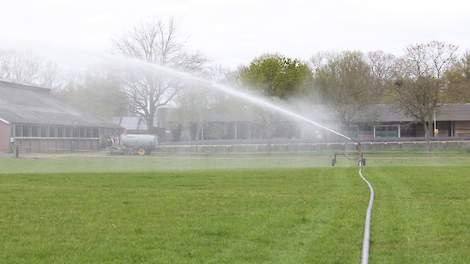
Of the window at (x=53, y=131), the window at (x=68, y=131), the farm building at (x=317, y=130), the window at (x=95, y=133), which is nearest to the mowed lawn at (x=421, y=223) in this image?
the farm building at (x=317, y=130)

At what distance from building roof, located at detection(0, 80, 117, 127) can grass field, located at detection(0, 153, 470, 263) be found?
58864 mm

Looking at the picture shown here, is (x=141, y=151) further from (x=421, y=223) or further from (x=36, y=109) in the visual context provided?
(x=421, y=223)

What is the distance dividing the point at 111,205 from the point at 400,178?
43.9 ft

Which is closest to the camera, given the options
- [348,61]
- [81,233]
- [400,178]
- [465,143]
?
[81,233]

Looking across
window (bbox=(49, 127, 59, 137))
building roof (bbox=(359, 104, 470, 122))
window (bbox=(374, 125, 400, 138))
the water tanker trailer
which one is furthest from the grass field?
window (bbox=(374, 125, 400, 138))

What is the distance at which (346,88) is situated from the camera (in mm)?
74000

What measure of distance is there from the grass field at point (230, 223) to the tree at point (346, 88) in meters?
50.1

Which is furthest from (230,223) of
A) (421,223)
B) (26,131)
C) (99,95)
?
Answer: (99,95)

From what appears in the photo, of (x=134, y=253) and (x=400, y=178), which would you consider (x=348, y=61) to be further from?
(x=134, y=253)

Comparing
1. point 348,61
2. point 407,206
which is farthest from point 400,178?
point 348,61

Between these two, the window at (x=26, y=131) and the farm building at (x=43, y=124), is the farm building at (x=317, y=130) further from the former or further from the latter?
the window at (x=26, y=131)

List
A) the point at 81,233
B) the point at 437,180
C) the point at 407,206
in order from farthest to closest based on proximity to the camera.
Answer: the point at 437,180
the point at 407,206
the point at 81,233

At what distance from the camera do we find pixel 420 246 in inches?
429

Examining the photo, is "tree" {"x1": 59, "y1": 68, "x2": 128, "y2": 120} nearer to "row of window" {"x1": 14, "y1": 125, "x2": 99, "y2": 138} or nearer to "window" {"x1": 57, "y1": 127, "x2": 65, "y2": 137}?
"row of window" {"x1": 14, "y1": 125, "x2": 99, "y2": 138}
